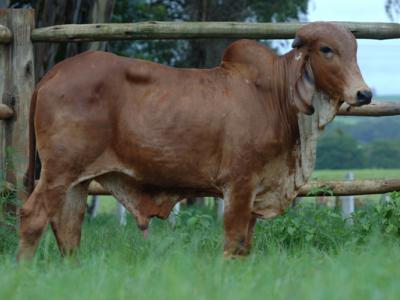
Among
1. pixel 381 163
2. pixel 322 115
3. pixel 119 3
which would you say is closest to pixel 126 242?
pixel 322 115

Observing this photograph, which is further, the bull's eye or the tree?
the tree

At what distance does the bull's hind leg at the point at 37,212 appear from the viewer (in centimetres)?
602

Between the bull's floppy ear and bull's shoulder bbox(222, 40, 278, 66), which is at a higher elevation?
bull's shoulder bbox(222, 40, 278, 66)

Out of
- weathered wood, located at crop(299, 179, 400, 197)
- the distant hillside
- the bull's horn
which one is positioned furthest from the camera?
the distant hillside

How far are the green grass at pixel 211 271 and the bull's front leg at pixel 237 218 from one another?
164mm

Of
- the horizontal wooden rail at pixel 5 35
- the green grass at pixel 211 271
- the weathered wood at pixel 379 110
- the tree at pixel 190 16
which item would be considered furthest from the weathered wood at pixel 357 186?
the tree at pixel 190 16

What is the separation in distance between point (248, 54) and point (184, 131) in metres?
0.72

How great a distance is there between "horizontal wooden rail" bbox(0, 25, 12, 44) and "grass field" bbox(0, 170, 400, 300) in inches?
57.1

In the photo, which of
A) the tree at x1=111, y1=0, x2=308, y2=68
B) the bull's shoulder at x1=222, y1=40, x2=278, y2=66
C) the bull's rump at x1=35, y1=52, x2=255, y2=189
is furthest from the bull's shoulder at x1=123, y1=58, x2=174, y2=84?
the tree at x1=111, y1=0, x2=308, y2=68

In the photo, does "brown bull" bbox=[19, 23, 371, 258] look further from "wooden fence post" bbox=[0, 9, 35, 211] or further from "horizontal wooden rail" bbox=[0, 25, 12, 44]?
"horizontal wooden rail" bbox=[0, 25, 12, 44]

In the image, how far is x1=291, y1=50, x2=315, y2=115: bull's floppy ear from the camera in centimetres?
627

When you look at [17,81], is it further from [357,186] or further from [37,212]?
[357,186]

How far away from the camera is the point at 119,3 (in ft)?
44.6

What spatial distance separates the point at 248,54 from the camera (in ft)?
21.2
